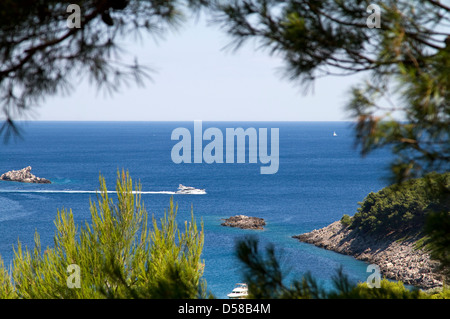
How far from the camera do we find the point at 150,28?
3.99 meters

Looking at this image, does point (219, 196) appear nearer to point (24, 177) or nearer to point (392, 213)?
point (392, 213)

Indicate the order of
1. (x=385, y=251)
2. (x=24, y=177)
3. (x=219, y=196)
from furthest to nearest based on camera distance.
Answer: (x=24, y=177) < (x=219, y=196) < (x=385, y=251)

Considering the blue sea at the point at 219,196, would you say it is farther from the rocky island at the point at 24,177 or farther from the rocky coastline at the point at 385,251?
the rocky island at the point at 24,177

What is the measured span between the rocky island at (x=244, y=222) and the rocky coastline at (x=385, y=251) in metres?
5.26

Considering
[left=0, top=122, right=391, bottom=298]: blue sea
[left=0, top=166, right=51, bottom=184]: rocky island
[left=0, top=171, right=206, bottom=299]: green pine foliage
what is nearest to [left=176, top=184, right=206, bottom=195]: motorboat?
[left=0, top=122, right=391, bottom=298]: blue sea

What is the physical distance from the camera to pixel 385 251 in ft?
105

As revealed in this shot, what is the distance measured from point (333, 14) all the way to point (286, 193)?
2231 inches

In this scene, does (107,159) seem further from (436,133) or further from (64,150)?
(436,133)

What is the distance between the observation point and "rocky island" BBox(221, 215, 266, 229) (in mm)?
43281

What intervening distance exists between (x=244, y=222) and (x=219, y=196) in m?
13.5

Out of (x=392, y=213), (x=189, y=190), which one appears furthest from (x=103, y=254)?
(x=189, y=190)

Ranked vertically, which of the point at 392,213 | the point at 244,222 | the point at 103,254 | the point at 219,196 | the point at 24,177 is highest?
the point at 103,254

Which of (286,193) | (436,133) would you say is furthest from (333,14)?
(286,193)

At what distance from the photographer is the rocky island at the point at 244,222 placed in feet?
142
